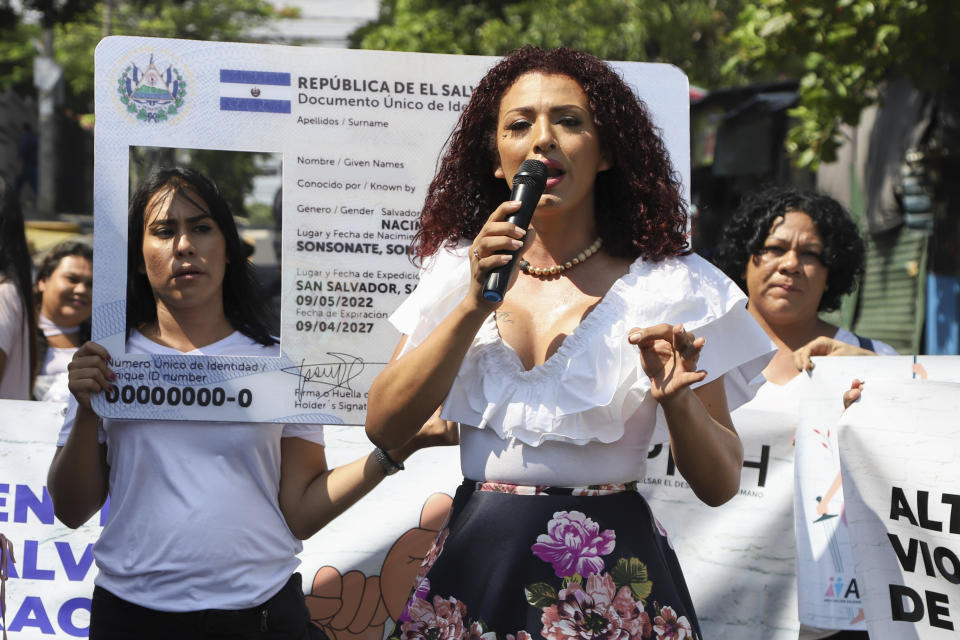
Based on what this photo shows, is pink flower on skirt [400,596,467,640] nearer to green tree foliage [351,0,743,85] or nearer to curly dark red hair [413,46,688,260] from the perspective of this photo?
curly dark red hair [413,46,688,260]

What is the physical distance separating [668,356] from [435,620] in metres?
0.64

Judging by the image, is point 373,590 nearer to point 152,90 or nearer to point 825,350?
point 825,350

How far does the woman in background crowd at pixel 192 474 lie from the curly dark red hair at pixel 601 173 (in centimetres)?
50

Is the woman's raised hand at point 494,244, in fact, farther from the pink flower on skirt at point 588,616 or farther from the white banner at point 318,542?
the white banner at point 318,542

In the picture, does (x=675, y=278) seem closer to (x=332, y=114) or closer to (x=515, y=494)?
(x=515, y=494)

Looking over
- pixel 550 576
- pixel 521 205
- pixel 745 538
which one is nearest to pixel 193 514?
pixel 550 576

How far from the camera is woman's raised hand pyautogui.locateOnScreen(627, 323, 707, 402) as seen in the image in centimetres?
191

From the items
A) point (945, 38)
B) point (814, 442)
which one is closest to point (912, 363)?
point (814, 442)

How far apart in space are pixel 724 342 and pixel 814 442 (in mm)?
1225

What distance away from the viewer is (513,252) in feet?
6.07

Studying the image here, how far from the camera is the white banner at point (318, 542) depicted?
3.40 metres

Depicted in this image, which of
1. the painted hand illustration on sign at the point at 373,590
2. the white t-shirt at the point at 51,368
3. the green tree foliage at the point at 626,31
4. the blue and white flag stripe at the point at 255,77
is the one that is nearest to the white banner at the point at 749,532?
the painted hand illustration on sign at the point at 373,590

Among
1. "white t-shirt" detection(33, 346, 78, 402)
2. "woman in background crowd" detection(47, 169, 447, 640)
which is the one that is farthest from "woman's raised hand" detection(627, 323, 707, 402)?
"white t-shirt" detection(33, 346, 78, 402)

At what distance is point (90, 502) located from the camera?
8.45 feet
